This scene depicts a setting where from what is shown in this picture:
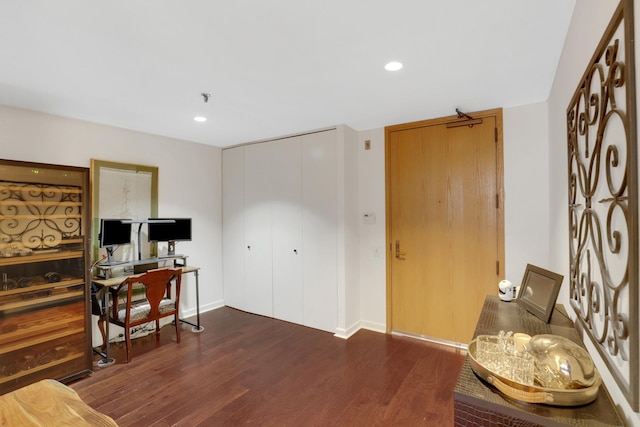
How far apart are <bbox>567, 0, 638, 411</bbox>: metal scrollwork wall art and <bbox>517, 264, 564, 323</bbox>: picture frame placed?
0.20 m

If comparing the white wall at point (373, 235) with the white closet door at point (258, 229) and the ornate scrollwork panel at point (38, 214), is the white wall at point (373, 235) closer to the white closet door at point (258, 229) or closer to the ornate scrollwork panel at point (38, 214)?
the white closet door at point (258, 229)

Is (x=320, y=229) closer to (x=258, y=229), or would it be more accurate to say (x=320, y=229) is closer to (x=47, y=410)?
(x=258, y=229)

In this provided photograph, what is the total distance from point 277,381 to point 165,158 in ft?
9.64

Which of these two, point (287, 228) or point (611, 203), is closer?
point (611, 203)

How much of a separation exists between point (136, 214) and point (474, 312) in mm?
3807

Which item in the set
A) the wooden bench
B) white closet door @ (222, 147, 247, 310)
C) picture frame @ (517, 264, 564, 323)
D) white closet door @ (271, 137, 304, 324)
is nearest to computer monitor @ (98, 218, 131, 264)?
white closet door @ (222, 147, 247, 310)

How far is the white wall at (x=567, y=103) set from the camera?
1.03 metres

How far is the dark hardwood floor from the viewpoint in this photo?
2.19m

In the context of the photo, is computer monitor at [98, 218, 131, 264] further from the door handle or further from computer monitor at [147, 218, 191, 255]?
the door handle

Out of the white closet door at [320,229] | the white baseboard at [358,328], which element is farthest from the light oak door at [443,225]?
the white closet door at [320,229]

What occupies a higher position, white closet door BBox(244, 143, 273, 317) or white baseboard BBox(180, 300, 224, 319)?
white closet door BBox(244, 143, 273, 317)

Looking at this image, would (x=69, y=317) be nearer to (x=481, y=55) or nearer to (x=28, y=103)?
(x=28, y=103)

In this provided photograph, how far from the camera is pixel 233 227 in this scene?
14.8 ft

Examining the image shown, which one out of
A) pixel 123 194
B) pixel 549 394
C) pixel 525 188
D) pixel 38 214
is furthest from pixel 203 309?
pixel 549 394
